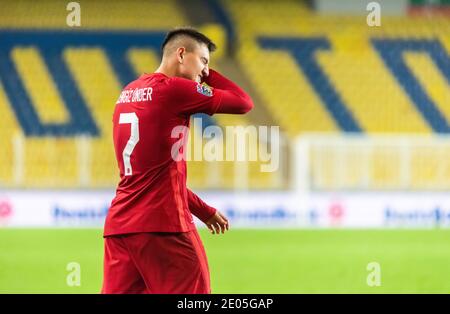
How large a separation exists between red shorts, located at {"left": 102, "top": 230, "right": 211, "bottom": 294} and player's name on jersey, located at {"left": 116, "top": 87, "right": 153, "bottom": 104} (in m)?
0.72

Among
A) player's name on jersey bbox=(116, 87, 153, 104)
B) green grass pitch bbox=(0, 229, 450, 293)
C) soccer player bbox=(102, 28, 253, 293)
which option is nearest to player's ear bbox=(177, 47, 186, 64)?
soccer player bbox=(102, 28, 253, 293)

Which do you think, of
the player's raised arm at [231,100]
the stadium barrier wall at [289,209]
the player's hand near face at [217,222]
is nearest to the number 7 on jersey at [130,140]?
the player's raised arm at [231,100]

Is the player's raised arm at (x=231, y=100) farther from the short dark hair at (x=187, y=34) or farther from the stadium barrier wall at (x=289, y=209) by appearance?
the stadium barrier wall at (x=289, y=209)

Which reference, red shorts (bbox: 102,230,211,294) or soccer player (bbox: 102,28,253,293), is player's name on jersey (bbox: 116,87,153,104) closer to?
soccer player (bbox: 102,28,253,293)

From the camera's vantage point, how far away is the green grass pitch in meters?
10.2

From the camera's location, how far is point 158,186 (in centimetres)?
562

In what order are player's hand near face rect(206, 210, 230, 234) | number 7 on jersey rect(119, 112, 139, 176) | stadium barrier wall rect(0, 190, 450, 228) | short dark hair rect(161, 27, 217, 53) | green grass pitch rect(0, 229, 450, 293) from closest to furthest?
1. number 7 on jersey rect(119, 112, 139, 176)
2. short dark hair rect(161, 27, 217, 53)
3. player's hand near face rect(206, 210, 230, 234)
4. green grass pitch rect(0, 229, 450, 293)
5. stadium barrier wall rect(0, 190, 450, 228)

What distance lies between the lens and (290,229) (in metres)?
17.9

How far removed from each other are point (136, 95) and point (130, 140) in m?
0.24

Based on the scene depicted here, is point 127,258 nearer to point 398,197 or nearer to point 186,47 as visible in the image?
point 186,47

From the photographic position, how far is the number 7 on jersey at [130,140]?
5645 millimetres

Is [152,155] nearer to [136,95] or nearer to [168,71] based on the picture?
[136,95]
